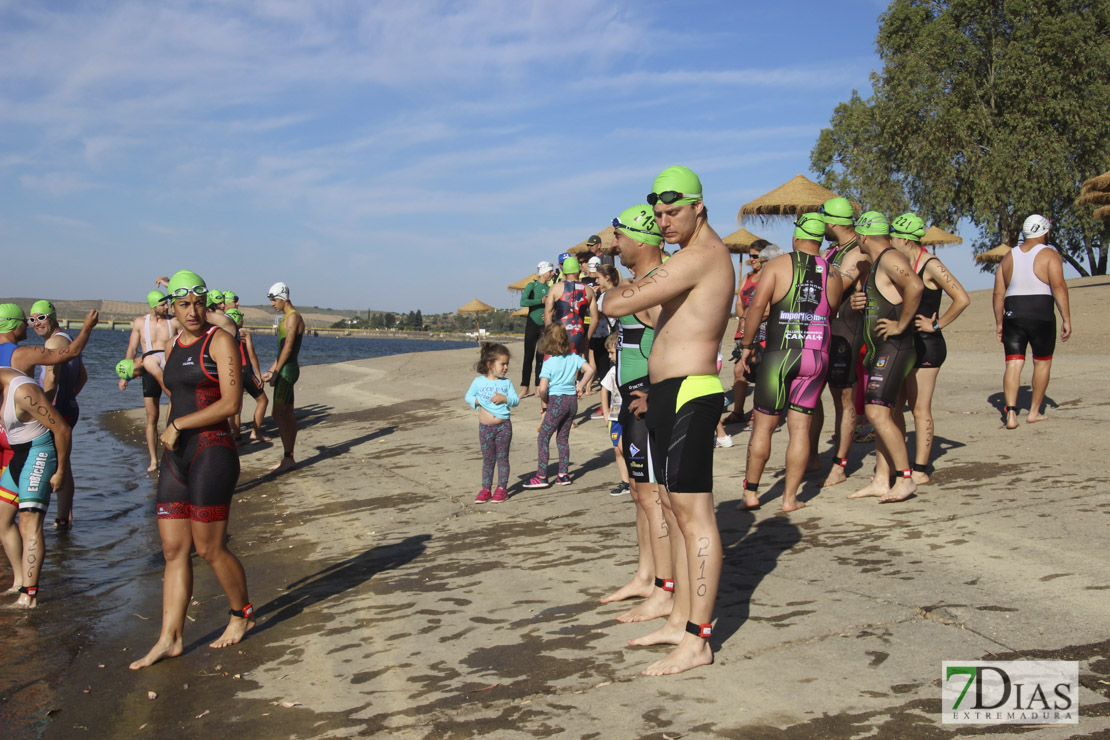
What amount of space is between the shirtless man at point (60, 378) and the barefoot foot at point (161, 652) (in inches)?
117

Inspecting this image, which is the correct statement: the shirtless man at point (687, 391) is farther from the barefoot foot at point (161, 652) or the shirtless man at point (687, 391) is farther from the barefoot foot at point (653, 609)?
the barefoot foot at point (161, 652)

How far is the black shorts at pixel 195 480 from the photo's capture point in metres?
4.45

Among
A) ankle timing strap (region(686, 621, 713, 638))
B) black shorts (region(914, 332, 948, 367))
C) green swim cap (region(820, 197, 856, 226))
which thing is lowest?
ankle timing strap (region(686, 621, 713, 638))

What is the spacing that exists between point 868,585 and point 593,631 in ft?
4.88

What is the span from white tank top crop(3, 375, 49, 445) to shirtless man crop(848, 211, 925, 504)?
19.2 ft

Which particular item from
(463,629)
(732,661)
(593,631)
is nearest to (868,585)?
(732,661)

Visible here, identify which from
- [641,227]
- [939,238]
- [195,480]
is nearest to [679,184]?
[641,227]

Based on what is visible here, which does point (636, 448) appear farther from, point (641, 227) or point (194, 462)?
point (194, 462)

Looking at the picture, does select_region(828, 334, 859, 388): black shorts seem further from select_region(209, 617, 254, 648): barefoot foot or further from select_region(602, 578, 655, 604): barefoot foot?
select_region(209, 617, 254, 648): barefoot foot

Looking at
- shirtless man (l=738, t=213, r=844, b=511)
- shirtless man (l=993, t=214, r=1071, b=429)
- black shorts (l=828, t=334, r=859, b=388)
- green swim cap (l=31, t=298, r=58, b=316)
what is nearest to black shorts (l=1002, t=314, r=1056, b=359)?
shirtless man (l=993, t=214, r=1071, b=429)

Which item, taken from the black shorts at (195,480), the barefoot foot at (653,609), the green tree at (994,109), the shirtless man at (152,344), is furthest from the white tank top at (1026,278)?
the green tree at (994,109)

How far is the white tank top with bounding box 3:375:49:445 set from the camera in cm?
570

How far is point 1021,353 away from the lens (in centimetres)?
861

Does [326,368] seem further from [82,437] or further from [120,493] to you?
Answer: [120,493]
